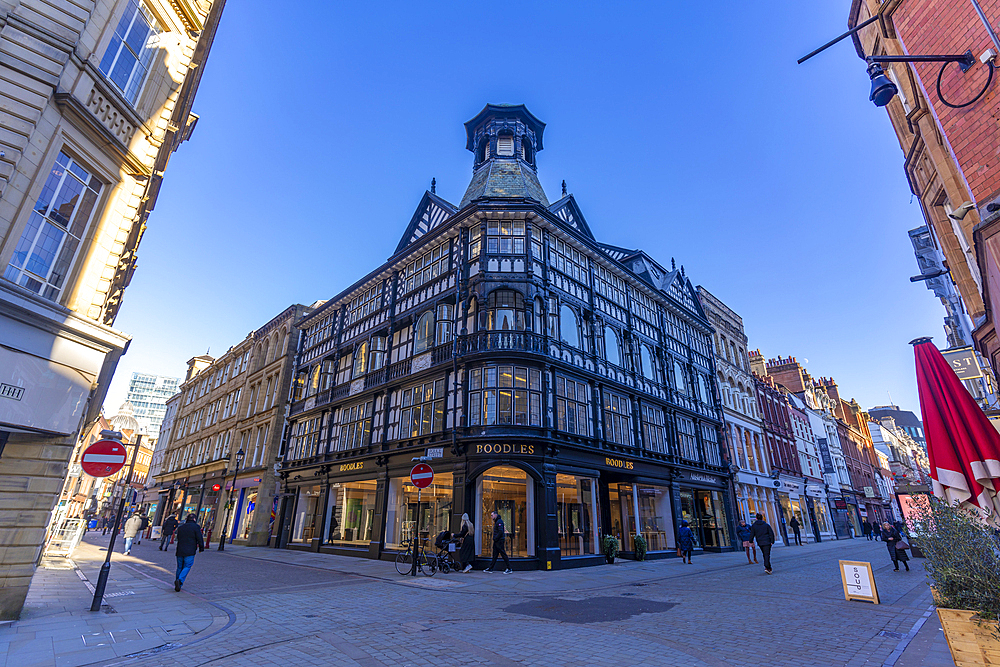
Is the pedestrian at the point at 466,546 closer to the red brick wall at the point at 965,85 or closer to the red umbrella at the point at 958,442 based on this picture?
the red umbrella at the point at 958,442

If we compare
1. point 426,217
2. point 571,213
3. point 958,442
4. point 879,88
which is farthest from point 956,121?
point 426,217

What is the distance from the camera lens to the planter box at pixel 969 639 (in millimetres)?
4629

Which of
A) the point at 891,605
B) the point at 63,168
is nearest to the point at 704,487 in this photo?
the point at 891,605

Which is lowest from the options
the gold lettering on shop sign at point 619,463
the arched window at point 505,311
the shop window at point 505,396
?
the gold lettering on shop sign at point 619,463

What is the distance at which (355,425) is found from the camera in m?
24.5

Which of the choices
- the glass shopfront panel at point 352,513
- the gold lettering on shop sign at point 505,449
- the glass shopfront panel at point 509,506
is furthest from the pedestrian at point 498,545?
the glass shopfront panel at point 352,513

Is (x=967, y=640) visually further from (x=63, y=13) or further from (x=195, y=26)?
(x=195, y=26)

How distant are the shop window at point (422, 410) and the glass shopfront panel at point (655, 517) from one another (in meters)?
10.5

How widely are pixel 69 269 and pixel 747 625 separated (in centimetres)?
1379

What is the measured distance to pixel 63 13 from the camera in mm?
8383

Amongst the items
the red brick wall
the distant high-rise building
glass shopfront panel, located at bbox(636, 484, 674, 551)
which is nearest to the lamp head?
the red brick wall

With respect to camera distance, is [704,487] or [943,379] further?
[704,487]

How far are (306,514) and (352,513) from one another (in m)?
5.01

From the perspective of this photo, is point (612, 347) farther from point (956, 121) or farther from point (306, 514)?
point (306, 514)
